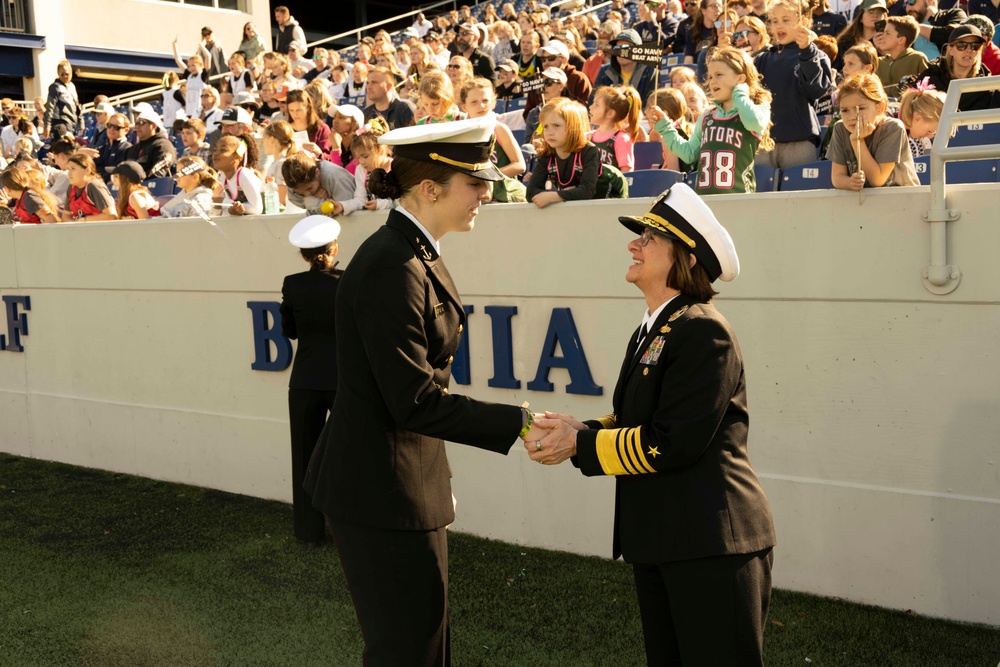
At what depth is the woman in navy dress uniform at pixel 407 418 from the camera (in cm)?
282

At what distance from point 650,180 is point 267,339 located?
8.41ft

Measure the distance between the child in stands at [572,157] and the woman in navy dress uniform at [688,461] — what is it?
2.63m

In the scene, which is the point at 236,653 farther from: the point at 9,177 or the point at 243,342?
the point at 9,177

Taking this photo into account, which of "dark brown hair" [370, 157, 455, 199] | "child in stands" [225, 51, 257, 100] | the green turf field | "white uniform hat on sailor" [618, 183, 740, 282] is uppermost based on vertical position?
Answer: "child in stands" [225, 51, 257, 100]

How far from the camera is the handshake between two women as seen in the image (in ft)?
9.76

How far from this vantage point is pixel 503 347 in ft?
18.3

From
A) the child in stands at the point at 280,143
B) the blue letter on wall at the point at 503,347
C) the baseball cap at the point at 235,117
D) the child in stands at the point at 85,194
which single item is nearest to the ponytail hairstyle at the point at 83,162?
the child in stands at the point at 85,194

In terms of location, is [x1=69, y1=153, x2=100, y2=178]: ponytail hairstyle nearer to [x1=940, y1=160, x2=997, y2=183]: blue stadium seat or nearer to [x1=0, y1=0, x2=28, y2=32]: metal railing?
[x1=940, y1=160, x2=997, y2=183]: blue stadium seat

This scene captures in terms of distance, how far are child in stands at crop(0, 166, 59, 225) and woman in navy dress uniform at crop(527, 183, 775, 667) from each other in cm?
672

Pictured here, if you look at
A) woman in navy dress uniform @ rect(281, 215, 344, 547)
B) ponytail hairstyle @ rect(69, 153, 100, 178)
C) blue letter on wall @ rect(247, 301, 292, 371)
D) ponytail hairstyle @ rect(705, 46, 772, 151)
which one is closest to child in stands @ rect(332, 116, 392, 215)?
woman in navy dress uniform @ rect(281, 215, 344, 547)

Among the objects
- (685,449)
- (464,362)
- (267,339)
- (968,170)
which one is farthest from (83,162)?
(685,449)

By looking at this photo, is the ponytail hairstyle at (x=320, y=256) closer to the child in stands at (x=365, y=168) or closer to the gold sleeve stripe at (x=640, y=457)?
the child in stands at (x=365, y=168)

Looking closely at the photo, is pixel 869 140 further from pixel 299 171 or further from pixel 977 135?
pixel 299 171

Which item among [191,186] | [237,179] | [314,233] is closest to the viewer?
[314,233]
